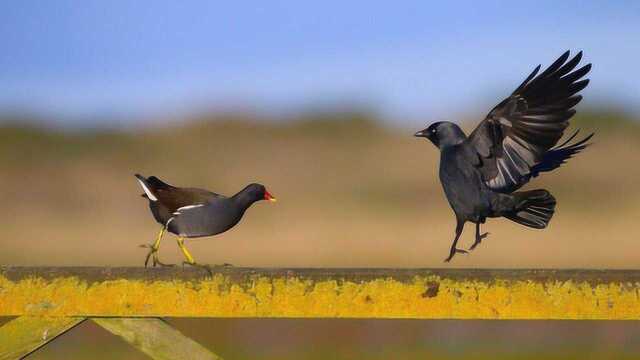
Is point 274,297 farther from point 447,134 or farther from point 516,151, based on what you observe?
point 447,134

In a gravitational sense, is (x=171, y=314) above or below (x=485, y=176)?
below

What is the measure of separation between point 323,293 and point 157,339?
1.78 feet

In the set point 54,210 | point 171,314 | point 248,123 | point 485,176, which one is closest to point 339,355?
point 485,176

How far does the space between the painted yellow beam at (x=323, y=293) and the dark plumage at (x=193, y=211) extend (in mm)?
1746

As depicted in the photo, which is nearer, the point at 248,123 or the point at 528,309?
the point at 528,309

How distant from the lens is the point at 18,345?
15.2 feet

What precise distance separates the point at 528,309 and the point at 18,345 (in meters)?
1.59

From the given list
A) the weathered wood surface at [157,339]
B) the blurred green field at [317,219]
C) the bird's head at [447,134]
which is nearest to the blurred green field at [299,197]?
the blurred green field at [317,219]

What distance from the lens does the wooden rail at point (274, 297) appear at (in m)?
4.53

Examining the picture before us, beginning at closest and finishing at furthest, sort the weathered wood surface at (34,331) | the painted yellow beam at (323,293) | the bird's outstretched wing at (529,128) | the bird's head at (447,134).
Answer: the painted yellow beam at (323,293) < the weathered wood surface at (34,331) < the bird's outstretched wing at (529,128) < the bird's head at (447,134)

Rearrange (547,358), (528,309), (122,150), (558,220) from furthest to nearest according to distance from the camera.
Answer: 1. (122,150)
2. (558,220)
3. (547,358)
4. (528,309)

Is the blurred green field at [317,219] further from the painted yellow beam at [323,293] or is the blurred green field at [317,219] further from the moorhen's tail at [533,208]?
the painted yellow beam at [323,293]

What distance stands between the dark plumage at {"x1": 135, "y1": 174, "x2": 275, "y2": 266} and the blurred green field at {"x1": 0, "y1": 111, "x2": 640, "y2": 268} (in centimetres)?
708

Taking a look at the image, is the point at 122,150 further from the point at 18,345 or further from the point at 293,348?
the point at 18,345
